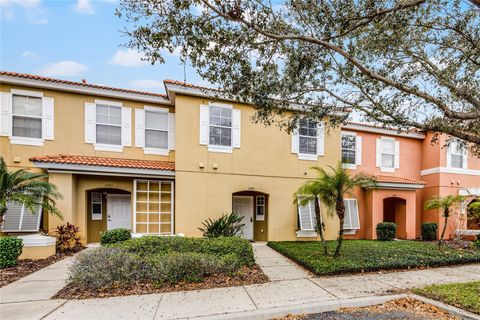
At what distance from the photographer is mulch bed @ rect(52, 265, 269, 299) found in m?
6.06

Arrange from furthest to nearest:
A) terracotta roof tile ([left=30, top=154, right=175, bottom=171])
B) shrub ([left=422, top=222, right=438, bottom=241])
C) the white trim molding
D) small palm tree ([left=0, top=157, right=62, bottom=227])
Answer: the white trim molding < shrub ([left=422, top=222, right=438, bottom=241]) < terracotta roof tile ([left=30, top=154, right=175, bottom=171]) < small palm tree ([left=0, top=157, right=62, bottom=227])

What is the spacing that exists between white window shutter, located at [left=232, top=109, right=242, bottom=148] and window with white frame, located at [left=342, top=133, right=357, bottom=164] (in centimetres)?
708

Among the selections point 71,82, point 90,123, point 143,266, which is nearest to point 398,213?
point 143,266

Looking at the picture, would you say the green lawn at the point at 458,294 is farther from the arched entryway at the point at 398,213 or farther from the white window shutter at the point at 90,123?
the white window shutter at the point at 90,123

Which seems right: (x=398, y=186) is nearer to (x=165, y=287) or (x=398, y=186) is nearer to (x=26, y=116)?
(x=165, y=287)

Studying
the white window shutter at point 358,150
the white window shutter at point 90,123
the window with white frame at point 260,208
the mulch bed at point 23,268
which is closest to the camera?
the mulch bed at point 23,268

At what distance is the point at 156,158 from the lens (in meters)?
13.0

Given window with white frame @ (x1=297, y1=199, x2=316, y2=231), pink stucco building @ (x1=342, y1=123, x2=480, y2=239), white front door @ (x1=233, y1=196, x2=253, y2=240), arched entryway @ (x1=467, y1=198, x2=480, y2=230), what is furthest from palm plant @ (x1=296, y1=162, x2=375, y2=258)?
arched entryway @ (x1=467, y1=198, x2=480, y2=230)

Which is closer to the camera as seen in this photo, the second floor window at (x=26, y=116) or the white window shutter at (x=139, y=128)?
the second floor window at (x=26, y=116)

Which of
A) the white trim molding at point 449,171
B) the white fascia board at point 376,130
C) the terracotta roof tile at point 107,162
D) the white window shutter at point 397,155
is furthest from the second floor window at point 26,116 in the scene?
the white trim molding at point 449,171

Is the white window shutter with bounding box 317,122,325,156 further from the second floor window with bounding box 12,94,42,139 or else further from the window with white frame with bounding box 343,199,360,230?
the second floor window with bounding box 12,94,42,139

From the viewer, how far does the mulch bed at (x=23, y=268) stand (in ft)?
24.0

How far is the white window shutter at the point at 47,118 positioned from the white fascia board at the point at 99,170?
6.11ft

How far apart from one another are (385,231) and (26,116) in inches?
712
